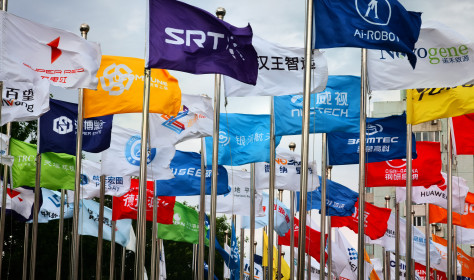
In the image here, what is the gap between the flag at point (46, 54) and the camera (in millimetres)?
16781

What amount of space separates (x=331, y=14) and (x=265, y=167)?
50.1 ft

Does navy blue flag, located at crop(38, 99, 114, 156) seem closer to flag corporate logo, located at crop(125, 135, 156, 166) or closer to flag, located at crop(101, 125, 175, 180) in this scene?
flag, located at crop(101, 125, 175, 180)

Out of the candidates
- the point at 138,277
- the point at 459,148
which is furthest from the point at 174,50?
the point at 459,148

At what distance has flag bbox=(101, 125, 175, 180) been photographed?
1069 inches

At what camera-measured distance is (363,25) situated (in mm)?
17297

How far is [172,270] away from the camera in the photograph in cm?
6456

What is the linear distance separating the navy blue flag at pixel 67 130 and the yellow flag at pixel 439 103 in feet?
28.6

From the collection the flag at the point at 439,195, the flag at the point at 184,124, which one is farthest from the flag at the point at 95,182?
the flag at the point at 439,195

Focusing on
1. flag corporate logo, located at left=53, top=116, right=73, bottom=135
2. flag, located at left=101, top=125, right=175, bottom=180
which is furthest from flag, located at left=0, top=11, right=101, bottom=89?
flag, located at left=101, top=125, right=175, bottom=180

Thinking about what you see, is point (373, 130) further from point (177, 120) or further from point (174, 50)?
point (174, 50)

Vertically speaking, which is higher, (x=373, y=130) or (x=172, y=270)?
(x=373, y=130)

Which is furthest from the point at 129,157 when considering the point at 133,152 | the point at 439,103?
the point at 439,103

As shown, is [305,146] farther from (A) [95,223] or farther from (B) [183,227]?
(A) [95,223]

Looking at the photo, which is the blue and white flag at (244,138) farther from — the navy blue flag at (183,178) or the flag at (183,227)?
the flag at (183,227)
